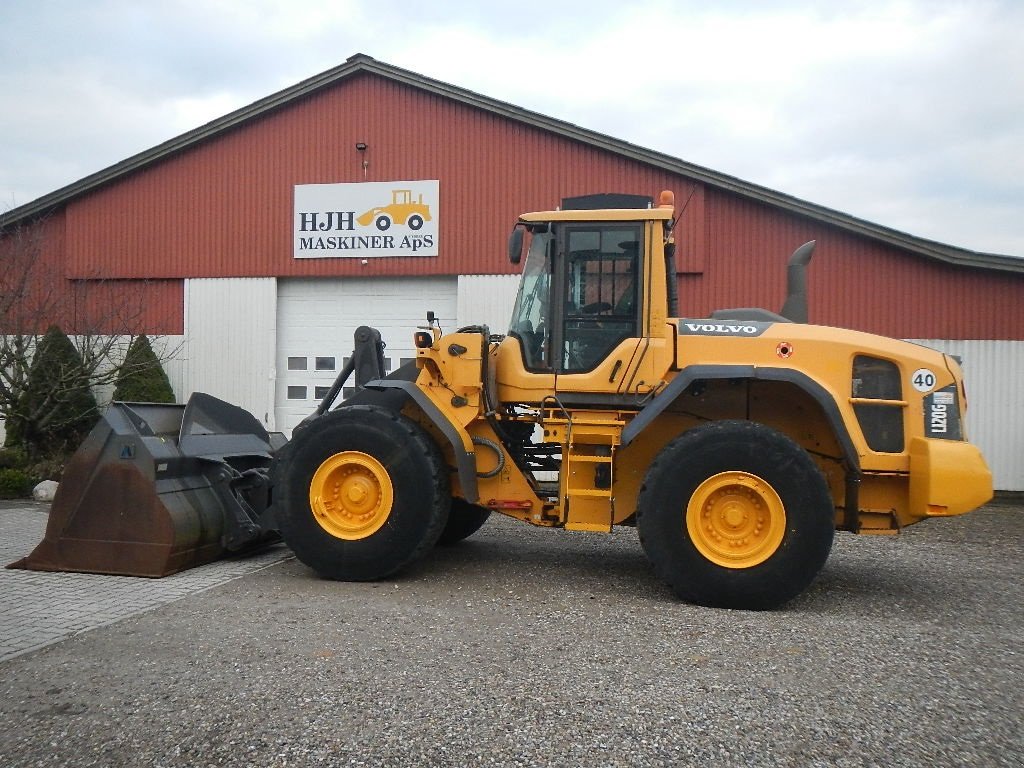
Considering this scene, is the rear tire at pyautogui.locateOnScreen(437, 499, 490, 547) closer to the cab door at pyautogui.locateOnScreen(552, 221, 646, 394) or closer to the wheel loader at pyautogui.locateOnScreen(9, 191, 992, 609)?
the wheel loader at pyautogui.locateOnScreen(9, 191, 992, 609)

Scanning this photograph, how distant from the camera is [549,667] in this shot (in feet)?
14.0

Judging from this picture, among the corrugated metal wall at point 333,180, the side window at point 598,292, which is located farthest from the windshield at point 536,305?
the corrugated metal wall at point 333,180

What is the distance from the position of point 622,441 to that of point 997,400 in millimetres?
9530

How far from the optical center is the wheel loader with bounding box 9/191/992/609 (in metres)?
5.59

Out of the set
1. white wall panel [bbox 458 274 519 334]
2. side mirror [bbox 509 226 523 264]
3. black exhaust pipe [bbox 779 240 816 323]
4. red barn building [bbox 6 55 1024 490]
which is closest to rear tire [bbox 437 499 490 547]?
side mirror [bbox 509 226 523 264]

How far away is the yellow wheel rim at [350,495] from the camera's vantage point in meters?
6.19

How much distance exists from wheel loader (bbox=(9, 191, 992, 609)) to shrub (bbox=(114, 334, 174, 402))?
7775 mm

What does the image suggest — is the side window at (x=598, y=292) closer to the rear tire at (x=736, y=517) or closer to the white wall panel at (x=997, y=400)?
the rear tire at (x=736, y=517)

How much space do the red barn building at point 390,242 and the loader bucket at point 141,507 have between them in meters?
7.03

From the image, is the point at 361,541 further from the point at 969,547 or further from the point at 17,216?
the point at 17,216

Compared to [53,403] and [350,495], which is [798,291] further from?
[53,403]

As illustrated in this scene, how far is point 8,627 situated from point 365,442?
2506 millimetres

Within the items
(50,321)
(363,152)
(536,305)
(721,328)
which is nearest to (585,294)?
(536,305)

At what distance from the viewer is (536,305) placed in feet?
21.1
